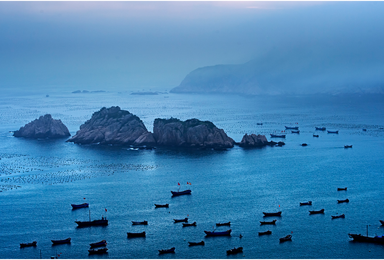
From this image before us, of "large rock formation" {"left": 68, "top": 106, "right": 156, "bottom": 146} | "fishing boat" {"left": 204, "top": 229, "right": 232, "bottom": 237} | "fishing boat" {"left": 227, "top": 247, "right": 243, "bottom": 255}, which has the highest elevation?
"large rock formation" {"left": 68, "top": 106, "right": 156, "bottom": 146}

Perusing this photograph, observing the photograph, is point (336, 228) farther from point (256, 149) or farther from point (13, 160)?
point (13, 160)

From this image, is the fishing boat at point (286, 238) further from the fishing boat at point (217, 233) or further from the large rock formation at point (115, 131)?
the large rock formation at point (115, 131)

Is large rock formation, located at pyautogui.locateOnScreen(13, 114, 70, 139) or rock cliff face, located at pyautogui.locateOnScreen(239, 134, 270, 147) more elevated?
large rock formation, located at pyautogui.locateOnScreen(13, 114, 70, 139)

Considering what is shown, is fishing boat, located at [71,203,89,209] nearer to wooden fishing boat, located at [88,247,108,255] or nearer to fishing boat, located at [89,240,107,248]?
fishing boat, located at [89,240,107,248]

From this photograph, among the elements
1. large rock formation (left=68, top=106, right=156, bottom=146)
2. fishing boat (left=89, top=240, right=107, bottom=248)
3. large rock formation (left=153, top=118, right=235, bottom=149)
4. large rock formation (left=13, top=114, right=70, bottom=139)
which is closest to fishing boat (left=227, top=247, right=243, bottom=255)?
fishing boat (left=89, top=240, right=107, bottom=248)

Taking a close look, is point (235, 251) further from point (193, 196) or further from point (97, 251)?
point (193, 196)

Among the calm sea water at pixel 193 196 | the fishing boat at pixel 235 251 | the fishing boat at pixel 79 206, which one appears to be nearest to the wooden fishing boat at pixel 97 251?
the calm sea water at pixel 193 196

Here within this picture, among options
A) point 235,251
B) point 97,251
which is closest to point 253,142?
point 235,251
